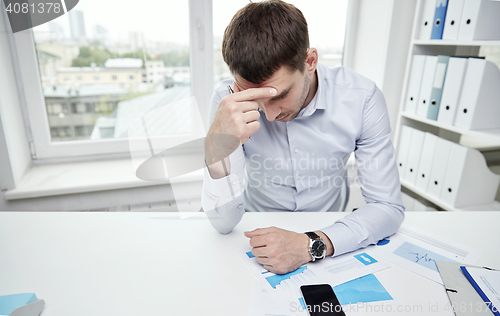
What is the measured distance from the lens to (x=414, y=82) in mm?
A: 1778

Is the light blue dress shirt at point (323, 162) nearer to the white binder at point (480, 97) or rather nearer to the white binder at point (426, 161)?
the white binder at point (480, 97)

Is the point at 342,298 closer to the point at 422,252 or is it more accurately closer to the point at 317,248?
the point at 317,248

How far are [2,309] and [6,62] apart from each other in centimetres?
141

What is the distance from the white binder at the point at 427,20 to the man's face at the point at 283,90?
3.62 ft

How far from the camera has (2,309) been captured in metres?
0.67

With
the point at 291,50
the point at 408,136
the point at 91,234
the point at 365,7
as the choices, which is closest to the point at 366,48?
the point at 365,7

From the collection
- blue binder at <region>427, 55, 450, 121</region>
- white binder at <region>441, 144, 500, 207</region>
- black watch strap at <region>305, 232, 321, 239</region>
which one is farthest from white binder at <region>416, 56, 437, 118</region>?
black watch strap at <region>305, 232, 321, 239</region>

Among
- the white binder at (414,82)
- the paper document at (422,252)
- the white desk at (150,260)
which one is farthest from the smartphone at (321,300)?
the white binder at (414,82)

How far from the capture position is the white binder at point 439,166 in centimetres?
163

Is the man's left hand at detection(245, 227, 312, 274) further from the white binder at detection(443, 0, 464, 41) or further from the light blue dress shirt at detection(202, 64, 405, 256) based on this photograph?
the white binder at detection(443, 0, 464, 41)

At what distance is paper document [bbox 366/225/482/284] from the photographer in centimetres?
82

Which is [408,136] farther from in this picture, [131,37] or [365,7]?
[131,37]

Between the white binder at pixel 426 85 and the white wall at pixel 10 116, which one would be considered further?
the white binder at pixel 426 85

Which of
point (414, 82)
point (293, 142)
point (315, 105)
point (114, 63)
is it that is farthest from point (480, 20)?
point (114, 63)
